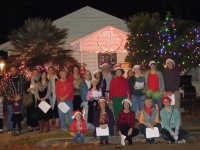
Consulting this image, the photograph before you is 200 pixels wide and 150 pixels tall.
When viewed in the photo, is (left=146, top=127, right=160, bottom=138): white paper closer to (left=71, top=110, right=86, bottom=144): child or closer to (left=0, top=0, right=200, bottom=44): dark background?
(left=71, top=110, right=86, bottom=144): child

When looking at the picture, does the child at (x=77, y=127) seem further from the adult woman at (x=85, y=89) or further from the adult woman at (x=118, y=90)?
the adult woman at (x=85, y=89)

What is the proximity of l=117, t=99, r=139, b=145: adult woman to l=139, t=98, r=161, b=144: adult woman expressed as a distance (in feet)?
0.83

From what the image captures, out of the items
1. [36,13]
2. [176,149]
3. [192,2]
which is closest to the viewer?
[176,149]

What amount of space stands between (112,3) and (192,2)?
8.09 metres

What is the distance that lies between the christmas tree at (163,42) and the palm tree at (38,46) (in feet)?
12.2

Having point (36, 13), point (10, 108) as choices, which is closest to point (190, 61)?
point (10, 108)

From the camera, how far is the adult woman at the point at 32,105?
36.3 feet

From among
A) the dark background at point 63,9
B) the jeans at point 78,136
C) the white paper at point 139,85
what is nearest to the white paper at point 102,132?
the jeans at point 78,136

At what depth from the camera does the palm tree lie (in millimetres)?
13141

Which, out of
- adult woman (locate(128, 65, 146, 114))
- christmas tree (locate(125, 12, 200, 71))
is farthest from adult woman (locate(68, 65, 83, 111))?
christmas tree (locate(125, 12, 200, 71))

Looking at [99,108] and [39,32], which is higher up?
[39,32]

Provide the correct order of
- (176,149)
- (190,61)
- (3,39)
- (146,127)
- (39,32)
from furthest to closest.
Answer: (3,39), (190,61), (39,32), (146,127), (176,149)

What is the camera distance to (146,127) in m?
9.41

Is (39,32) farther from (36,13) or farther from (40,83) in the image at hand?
(36,13)
